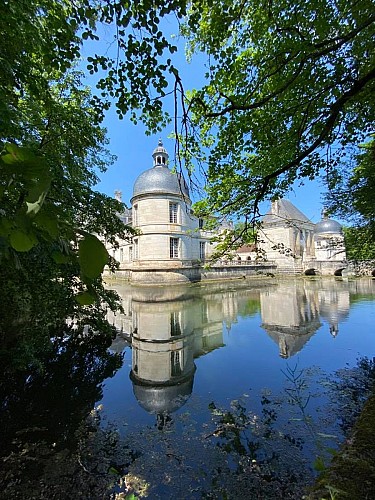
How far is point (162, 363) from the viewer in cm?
579

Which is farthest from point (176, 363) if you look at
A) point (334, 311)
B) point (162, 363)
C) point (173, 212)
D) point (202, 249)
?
point (202, 249)

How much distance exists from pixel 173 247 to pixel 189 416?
21181 millimetres

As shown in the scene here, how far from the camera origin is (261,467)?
2646mm

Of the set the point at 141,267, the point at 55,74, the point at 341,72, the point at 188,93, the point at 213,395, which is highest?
the point at 55,74

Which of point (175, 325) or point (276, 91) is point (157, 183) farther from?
point (276, 91)

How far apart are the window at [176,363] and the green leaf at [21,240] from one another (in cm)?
534

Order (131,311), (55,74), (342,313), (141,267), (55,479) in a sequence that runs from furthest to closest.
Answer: (141,267) < (131,311) < (342,313) < (55,74) < (55,479)

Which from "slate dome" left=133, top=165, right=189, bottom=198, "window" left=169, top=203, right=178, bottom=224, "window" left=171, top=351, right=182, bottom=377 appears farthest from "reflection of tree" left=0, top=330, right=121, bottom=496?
"slate dome" left=133, top=165, right=189, bottom=198

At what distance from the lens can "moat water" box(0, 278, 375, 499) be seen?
2500mm

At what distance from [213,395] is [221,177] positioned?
3680mm

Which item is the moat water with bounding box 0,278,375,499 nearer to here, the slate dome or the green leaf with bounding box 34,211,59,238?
the green leaf with bounding box 34,211,59,238

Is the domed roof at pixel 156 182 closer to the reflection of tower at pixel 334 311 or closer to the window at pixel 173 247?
the window at pixel 173 247

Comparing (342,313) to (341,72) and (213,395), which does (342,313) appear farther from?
(341,72)

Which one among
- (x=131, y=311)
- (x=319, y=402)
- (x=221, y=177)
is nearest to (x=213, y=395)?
(x=319, y=402)
